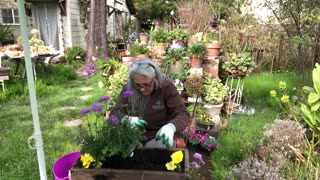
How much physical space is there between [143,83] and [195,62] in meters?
2.38

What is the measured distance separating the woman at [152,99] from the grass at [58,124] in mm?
506

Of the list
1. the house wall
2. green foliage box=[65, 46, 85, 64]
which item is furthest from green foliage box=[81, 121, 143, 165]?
the house wall

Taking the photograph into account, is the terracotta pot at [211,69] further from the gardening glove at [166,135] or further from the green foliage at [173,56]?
the gardening glove at [166,135]

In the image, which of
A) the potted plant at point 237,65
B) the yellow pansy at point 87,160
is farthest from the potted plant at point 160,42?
the yellow pansy at point 87,160

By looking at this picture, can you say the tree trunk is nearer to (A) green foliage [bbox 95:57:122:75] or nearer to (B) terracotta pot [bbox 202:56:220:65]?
(A) green foliage [bbox 95:57:122:75]

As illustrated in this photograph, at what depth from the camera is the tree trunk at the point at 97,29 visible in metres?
7.92

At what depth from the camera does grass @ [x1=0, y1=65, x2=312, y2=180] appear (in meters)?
2.64

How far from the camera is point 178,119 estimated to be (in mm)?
1959

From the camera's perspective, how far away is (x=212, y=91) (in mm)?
4012

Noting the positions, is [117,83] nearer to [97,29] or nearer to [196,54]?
[196,54]

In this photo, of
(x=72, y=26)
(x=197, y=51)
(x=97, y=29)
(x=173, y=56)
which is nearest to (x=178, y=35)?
(x=173, y=56)

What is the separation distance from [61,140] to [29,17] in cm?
843

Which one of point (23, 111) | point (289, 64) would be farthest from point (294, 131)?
point (289, 64)

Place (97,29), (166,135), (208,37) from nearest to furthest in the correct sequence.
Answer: (166,135), (208,37), (97,29)
